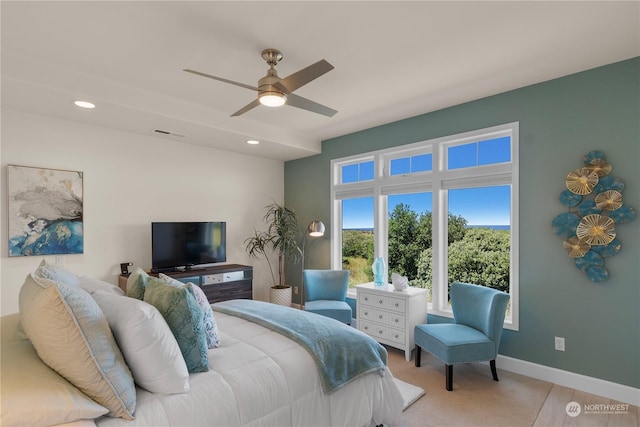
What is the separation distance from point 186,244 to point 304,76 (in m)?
2.97

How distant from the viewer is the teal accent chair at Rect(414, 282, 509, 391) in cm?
279

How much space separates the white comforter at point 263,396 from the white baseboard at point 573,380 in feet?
5.36

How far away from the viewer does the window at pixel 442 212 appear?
3.36 metres

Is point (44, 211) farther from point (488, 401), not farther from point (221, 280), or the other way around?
point (488, 401)

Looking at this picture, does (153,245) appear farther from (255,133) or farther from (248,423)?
(248,423)

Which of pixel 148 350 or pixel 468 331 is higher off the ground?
pixel 148 350

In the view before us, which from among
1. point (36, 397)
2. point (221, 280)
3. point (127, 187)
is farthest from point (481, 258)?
point (127, 187)

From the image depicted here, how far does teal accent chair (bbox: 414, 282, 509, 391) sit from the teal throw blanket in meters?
0.96

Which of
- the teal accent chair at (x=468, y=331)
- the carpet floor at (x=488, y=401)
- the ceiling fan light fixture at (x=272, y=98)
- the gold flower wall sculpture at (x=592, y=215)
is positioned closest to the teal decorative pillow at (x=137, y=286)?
the ceiling fan light fixture at (x=272, y=98)

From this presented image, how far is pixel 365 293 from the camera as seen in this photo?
3.88 meters

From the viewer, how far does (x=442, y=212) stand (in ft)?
12.4

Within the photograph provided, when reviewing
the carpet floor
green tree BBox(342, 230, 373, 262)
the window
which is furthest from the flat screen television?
the carpet floor

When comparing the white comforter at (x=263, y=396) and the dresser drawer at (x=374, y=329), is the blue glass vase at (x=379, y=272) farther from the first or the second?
the white comforter at (x=263, y=396)

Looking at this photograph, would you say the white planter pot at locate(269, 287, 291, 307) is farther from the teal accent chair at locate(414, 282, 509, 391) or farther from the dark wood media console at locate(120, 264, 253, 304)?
the teal accent chair at locate(414, 282, 509, 391)
